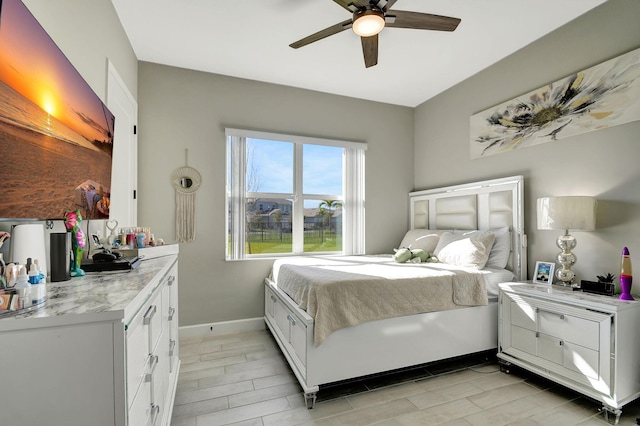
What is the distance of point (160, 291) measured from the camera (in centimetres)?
150

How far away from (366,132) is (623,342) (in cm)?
322

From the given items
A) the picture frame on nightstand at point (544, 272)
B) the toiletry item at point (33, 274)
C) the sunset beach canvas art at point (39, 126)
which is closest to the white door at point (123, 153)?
the sunset beach canvas art at point (39, 126)

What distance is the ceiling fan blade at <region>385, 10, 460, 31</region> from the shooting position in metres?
1.91

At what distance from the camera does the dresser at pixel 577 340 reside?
6.10 feet

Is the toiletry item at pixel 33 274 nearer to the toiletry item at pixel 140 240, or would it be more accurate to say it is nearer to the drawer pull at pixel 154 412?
the drawer pull at pixel 154 412

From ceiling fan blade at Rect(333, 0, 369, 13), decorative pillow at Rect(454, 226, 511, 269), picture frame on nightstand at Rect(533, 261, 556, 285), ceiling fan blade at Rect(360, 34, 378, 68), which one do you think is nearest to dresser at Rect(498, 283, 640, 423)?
picture frame on nightstand at Rect(533, 261, 556, 285)

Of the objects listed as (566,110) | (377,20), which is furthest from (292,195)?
(566,110)

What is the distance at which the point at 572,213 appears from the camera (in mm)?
2197

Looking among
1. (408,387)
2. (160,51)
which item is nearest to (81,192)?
(160,51)

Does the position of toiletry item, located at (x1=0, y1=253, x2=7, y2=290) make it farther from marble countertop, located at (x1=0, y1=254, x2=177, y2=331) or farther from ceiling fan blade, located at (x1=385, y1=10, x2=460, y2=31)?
ceiling fan blade, located at (x1=385, y1=10, x2=460, y2=31)

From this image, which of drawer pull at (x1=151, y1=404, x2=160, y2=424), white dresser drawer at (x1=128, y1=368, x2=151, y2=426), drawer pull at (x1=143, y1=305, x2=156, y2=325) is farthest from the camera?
drawer pull at (x1=151, y1=404, x2=160, y2=424)

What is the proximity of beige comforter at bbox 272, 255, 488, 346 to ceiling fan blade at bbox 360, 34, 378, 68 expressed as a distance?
176 centimetres

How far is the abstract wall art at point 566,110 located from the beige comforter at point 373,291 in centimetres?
145

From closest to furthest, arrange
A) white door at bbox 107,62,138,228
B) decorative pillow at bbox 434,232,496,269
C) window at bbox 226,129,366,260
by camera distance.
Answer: white door at bbox 107,62,138,228 → decorative pillow at bbox 434,232,496,269 → window at bbox 226,129,366,260
